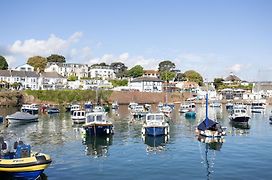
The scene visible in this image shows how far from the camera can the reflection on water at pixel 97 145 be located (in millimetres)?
42594

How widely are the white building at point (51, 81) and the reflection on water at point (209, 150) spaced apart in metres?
117

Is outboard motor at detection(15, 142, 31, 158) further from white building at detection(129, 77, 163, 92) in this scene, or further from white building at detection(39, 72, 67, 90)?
white building at detection(129, 77, 163, 92)

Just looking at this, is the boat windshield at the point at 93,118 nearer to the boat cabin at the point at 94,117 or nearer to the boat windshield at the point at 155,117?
the boat cabin at the point at 94,117

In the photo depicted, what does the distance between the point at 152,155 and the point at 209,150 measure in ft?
25.8

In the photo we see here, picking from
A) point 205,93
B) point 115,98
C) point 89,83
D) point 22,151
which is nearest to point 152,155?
point 22,151

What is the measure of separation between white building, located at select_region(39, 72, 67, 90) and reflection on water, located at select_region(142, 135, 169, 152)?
367 ft

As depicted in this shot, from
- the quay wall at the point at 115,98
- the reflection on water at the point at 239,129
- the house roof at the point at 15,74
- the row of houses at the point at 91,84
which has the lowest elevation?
the reflection on water at the point at 239,129

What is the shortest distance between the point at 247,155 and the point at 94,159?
17786mm

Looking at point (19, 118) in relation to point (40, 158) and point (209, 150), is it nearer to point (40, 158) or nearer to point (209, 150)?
point (209, 150)

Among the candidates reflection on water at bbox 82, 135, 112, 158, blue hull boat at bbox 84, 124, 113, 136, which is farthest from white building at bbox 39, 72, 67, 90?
reflection on water at bbox 82, 135, 112, 158

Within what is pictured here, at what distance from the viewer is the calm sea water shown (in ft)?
108

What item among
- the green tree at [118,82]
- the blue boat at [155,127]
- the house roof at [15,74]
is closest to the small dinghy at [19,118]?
the blue boat at [155,127]

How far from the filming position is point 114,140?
51.6m

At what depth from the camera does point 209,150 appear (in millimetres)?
44188
